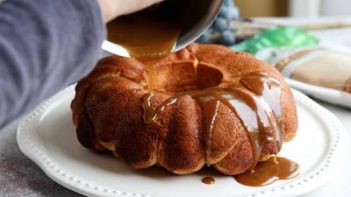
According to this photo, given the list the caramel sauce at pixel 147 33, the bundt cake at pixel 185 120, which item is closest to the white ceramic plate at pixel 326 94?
the bundt cake at pixel 185 120

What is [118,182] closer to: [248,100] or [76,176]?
[76,176]

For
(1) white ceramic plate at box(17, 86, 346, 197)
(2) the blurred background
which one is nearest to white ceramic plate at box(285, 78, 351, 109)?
(1) white ceramic plate at box(17, 86, 346, 197)

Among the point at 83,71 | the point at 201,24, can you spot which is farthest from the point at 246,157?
the point at 83,71

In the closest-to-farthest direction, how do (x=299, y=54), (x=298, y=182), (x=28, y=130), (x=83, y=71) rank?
1. (x=83, y=71)
2. (x=298, y=182)
3. (x=28, y=130)
4. (x=299, y=54)

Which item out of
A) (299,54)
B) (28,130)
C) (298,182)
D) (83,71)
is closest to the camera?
(83,71)

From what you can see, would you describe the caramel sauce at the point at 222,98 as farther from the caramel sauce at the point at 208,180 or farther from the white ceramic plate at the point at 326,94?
the white ceramic plate at the point at 326,94

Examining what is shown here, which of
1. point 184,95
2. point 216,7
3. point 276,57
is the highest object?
point 216,7

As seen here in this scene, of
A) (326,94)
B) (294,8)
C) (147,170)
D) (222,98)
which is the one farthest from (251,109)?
(294,8)
